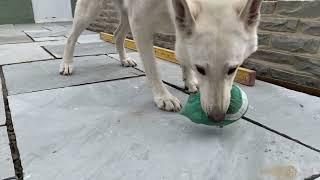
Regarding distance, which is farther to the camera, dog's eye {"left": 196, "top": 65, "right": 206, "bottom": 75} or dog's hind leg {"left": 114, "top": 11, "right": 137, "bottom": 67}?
dog's hind leg {"left": 114, "top": 11, "right": 137, "bottom": 67}

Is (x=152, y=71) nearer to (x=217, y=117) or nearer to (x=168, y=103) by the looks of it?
(x=168, y=103)

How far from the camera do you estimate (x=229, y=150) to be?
4.12 feet

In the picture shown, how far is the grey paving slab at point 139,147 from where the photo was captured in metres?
1.10

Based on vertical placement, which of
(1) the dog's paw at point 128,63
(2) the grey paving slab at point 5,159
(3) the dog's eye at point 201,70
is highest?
(3) the dog's eye at point 201,70

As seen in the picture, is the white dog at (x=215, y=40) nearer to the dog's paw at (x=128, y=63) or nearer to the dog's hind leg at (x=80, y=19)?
the dog's hind leg at (x=80, y=19)

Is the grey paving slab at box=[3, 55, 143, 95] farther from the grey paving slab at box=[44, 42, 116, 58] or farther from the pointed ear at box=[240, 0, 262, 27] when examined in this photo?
the pointed ear at box=[240, 0, 262, 27]

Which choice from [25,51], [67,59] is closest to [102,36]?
[25,51]

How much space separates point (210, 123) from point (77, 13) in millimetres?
1565

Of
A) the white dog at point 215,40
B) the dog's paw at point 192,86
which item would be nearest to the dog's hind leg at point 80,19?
the dog's paw at point 192,86

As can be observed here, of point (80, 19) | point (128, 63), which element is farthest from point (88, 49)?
point (80, 19)

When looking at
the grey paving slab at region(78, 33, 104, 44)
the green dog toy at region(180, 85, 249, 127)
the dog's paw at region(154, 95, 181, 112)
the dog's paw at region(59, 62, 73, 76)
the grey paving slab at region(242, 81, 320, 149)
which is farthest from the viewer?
the grey paving slab at region(78, 33, 104, 44)

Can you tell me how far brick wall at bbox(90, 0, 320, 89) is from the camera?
2016 millimetres

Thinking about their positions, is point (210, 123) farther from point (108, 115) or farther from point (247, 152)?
point (108, 115)

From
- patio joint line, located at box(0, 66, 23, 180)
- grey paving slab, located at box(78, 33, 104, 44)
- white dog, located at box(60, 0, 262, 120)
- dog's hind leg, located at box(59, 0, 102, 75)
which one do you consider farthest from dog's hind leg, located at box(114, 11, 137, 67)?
grey paving slab, located at box(78, 33, 104, 44)
